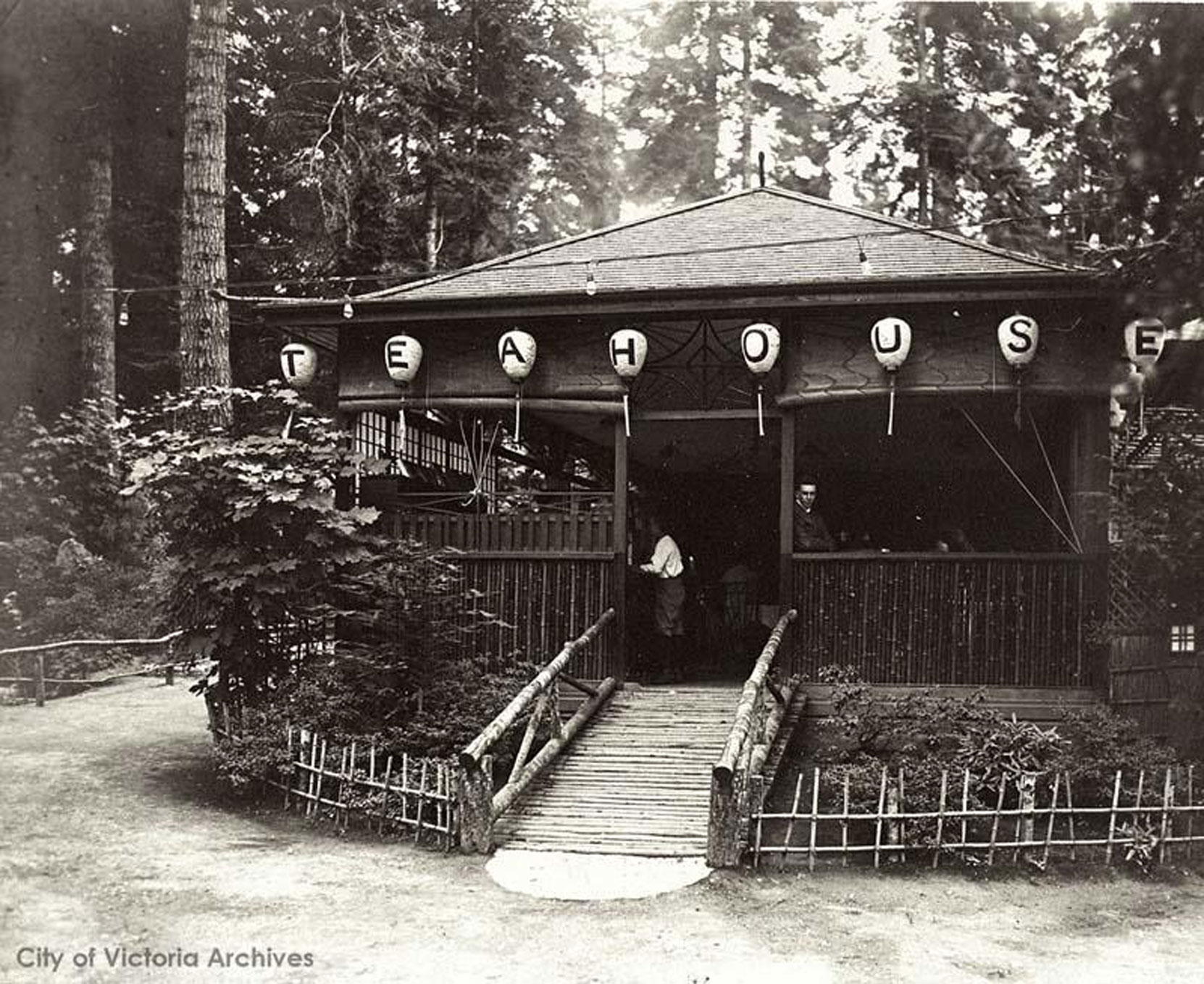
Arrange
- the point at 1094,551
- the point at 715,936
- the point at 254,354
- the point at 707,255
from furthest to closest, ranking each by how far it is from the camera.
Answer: the point at 254,354, the point at 707,255, the point at 1094,551, the point at 715,936

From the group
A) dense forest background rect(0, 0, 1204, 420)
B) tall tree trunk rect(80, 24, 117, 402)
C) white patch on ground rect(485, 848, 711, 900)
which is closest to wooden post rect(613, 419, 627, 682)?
white patch on ground rect(485, 848, 711, 900)

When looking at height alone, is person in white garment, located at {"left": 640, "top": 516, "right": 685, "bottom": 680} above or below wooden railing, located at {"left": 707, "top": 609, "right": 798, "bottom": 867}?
above

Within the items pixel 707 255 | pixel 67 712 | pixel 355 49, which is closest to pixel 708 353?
pixel 707 255

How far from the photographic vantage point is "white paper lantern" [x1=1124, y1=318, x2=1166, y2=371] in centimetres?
1092

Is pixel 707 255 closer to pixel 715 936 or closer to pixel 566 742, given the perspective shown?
pixel 566 742

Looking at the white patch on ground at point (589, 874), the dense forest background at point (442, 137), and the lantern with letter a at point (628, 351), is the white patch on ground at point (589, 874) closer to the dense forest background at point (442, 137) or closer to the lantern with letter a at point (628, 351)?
the lantern with letter a at point (628, 351)

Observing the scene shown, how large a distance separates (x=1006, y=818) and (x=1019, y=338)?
15.4 feet

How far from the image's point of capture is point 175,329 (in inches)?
A: 1104

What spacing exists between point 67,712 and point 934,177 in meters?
22.6

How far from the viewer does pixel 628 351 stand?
1220 centimetres

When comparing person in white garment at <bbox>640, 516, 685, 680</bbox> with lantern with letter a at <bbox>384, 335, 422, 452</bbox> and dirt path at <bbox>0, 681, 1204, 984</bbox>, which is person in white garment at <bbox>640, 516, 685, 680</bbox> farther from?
dirt path at <bbox>0, 681, 1204, 984</bbox>

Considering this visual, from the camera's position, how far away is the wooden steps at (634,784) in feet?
30.5

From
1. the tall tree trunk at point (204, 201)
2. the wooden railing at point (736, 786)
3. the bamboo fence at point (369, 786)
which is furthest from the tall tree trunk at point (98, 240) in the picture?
the wooden railing at point (736, 786)

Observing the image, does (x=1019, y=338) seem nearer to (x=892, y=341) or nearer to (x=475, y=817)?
(x=892, y=341)
